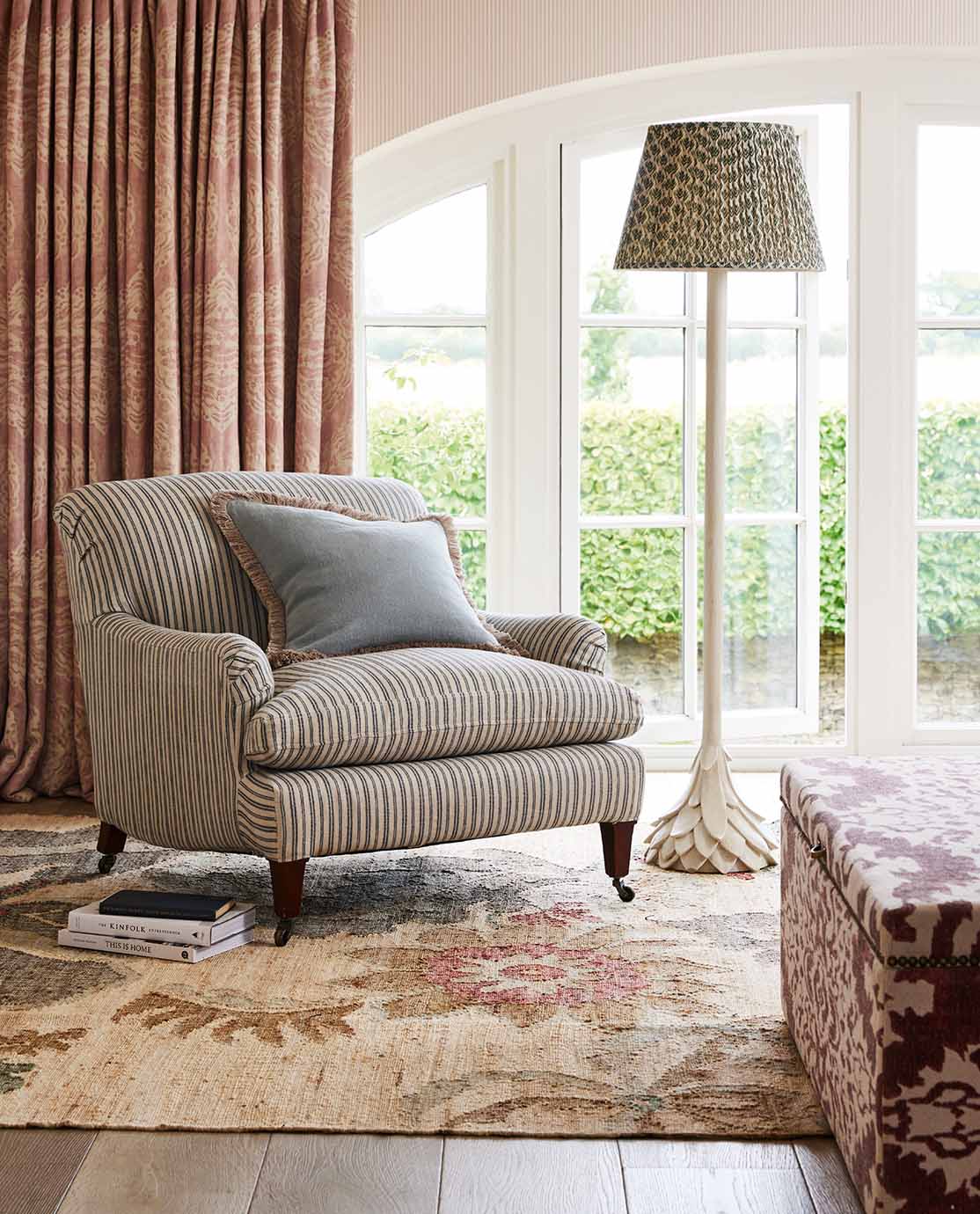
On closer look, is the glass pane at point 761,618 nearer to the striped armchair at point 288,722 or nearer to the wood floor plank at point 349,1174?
the striped armchair at point 288,722

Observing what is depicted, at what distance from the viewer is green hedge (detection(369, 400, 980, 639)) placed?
4156mm

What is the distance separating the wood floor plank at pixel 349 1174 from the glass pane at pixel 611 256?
2882 mm

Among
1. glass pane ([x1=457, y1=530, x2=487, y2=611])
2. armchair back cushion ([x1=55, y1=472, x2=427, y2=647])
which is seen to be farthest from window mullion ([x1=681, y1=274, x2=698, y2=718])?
armchair back cushion ([x1=55, y1=472, x2=427, y2=647])

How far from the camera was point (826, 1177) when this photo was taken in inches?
65.1

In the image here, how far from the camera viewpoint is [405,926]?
8.66 feet

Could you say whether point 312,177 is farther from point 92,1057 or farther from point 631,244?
point 92,1057

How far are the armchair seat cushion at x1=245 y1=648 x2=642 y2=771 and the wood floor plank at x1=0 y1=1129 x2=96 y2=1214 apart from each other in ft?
2.79

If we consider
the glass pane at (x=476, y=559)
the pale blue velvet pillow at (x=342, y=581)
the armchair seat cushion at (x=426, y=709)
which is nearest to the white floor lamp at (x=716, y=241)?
the armchair seat cushion at (x=426, y=709)

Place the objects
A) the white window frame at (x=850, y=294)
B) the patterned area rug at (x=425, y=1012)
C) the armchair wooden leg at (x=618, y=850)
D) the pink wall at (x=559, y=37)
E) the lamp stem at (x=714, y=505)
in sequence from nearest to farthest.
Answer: the patterned area rug at (x=425, y=1012) → the armchair wooden leg at (x=618, y=850) → the lamp stem at (x=714, y=505) → the pink wall at (x=559, y=37) → the white window frame at (x=850, y=294)

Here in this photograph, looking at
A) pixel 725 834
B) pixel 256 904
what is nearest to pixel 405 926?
pixel 256 904

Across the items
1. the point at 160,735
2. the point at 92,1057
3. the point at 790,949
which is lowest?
the point at 92,1057

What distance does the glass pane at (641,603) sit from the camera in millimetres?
4180

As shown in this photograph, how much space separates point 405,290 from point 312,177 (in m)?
0.49

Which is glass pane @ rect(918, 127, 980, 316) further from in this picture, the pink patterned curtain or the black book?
the black book
